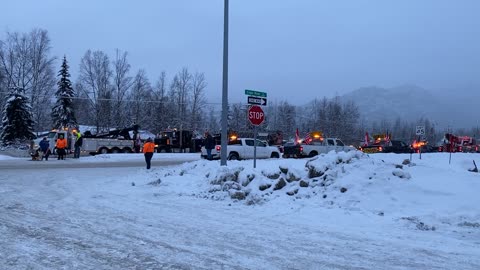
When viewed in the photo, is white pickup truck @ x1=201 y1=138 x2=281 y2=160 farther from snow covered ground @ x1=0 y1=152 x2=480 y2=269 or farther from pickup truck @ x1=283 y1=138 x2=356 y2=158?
snow covered ground @ x1=0 y1=152 x2=480 y2=269

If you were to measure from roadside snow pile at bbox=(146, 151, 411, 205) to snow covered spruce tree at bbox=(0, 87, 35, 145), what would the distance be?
46978 millimetres

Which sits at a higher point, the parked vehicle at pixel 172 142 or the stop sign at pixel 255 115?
the stop sign at pixel 255 115

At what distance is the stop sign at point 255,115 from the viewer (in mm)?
14436

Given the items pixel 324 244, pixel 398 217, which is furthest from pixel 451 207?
pixel 324 244

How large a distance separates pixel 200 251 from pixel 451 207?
5793mm

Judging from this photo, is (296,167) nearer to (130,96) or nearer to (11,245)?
(11,245)

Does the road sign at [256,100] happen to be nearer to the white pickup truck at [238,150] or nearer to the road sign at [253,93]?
the road sign at [253,93]

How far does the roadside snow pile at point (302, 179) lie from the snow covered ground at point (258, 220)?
3cm

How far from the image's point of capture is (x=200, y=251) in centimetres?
666

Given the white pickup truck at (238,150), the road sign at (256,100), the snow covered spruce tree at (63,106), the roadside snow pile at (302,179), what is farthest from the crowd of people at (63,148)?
the snow covered spruce tree at (63,106)

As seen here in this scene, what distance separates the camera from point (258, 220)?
941 centimetres

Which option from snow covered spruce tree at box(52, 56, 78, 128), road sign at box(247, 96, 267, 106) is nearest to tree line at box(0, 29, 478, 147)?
snow covered spruce tree at box(52, 56, 78, 128)

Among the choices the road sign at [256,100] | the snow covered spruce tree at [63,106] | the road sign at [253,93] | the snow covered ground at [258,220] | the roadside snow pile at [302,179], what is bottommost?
the snow covered ground at [258,220]

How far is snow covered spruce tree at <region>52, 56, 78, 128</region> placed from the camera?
209ft
